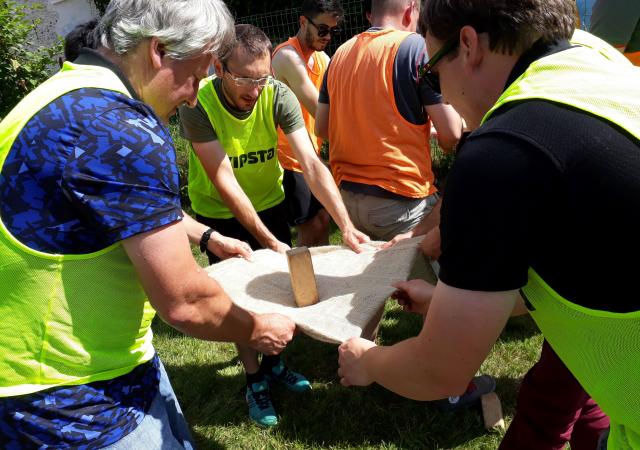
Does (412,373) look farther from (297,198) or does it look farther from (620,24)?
(620,24)

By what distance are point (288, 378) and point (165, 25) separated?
2.40m

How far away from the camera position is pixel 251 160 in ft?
10.5

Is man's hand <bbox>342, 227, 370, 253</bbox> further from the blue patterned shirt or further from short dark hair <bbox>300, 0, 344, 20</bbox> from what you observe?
short dark hair <bbox>300, 0, 344, 20</bbox>

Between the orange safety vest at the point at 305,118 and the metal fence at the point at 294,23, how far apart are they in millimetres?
3622

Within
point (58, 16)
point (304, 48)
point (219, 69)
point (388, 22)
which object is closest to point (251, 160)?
point (219, 69)

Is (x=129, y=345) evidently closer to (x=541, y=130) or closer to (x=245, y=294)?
(x=245, y=294)

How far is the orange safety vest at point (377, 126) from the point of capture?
2.97 m

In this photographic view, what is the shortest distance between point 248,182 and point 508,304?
2.36 metres

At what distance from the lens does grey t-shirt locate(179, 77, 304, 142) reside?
2.93 meters

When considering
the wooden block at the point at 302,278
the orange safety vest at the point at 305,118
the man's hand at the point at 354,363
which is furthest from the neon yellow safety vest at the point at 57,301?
the orange safety vest at the point at 305,118

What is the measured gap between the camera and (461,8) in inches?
47.4

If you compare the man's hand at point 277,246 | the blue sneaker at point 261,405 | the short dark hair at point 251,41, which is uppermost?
the short dark hair at point 251,41

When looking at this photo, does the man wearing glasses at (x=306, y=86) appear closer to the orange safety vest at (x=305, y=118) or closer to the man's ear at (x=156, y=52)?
the orange safety vest at (x=305, y=118)

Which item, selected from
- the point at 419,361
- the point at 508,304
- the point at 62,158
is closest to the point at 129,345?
the point at 62,158
